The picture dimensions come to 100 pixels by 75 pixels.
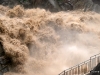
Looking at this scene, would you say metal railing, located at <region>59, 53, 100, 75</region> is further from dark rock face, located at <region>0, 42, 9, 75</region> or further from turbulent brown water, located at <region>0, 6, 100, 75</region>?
dark rock face, located at <region>0, 42, 9, 75</region>

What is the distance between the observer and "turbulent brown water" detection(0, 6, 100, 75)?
1493 centimetres

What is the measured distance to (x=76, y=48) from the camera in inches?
688

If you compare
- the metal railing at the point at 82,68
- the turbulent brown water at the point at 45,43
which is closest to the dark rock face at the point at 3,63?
the turbulent brown water at the point at 45,43

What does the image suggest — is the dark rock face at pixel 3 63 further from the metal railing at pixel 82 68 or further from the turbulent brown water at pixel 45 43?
the metal railing at pixel 82 68

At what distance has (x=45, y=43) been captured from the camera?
18.0 metres

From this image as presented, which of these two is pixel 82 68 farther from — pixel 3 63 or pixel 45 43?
pixel 45 43

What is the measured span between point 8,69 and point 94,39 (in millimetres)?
8217

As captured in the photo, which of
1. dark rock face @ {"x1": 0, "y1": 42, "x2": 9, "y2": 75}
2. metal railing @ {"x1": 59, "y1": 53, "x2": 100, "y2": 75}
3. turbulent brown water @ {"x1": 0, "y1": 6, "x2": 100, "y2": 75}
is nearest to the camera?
metal railing @ {"x1": 59, "y1": 53, "x2": 100, "y2": 75}

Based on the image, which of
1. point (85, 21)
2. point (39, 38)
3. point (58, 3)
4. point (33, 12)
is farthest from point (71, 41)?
point (58, 3)

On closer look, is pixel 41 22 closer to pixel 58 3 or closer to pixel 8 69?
pixel 8 69

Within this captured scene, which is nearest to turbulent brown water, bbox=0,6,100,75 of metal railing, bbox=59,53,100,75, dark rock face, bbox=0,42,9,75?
dark rock face, bbox=0,42,9,75

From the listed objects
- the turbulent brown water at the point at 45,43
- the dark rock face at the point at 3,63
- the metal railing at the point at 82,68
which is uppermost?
the turbulent brown water at the point at 45,43

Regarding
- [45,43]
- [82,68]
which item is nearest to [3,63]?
[45,43]

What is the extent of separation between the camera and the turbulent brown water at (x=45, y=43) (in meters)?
14.9
